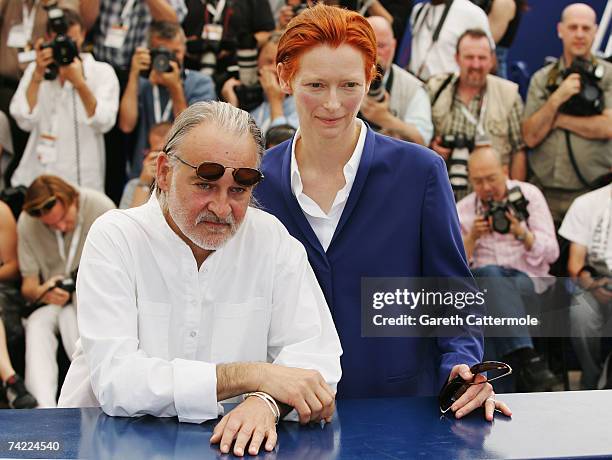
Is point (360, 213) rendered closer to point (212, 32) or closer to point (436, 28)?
point (212, 32)

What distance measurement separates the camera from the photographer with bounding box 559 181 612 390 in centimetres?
564

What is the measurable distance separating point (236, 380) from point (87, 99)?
4.01m

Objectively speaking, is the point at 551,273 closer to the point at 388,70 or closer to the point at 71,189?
the point at 388,70

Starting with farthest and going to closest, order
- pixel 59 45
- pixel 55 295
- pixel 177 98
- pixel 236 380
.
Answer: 1. pixel 177 98
2. pixel 59 45
3. pixel 55 295
4. pixel 236 380

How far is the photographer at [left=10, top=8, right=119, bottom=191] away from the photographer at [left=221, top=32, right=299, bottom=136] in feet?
2.30

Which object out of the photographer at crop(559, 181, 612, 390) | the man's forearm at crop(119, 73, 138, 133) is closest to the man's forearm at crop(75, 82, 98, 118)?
the man's forearm at crop(119, 73, 138, 133)

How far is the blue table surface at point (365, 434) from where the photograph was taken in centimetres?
183

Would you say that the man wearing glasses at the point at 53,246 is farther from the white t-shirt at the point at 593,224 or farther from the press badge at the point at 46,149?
the white t-shirt at the point at 593,224

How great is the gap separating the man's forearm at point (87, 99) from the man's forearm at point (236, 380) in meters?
3.96

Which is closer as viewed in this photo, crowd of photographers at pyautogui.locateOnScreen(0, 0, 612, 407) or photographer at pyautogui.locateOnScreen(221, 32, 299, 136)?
crowd of photographers at pyautogui.locateOnScreen(0, 0, 612, 407)

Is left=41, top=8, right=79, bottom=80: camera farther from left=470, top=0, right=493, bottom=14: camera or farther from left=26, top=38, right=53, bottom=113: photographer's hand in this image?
left=470, top=0, right=493, bottom=14: camera

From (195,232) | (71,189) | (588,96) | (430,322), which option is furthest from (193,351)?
(588,96)

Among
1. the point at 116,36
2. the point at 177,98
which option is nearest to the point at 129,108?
the point at 177,98

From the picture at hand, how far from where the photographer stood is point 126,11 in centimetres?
595
